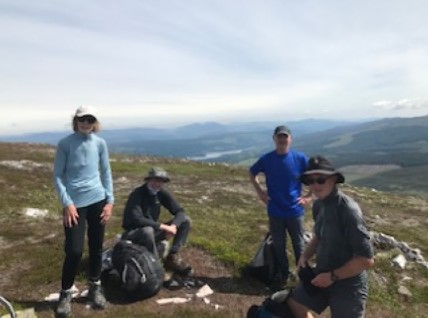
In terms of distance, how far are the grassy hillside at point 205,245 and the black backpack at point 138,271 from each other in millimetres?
321

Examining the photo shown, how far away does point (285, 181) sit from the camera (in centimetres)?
1124

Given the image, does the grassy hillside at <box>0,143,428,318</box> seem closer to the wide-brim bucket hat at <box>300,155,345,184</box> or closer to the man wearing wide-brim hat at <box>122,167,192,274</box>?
the man wearing wide-brim hat at <box>122,167,192,274</box>

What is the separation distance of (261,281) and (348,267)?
6.73 m

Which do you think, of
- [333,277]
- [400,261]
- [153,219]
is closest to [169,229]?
[153,219]

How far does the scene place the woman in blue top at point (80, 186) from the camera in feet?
30.2

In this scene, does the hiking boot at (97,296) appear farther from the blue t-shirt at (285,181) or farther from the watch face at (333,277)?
the watch face at (333,277)

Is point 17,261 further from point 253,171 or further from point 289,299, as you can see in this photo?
point 289,299

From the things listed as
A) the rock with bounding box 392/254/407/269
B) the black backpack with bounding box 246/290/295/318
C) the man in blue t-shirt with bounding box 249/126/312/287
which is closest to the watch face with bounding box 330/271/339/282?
the black backpack with bounding box 246/290/295/318

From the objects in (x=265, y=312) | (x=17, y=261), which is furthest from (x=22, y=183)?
(x=265, y=312)

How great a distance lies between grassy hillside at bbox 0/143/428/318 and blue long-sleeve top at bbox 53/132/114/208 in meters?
2.68

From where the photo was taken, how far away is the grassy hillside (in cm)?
1115

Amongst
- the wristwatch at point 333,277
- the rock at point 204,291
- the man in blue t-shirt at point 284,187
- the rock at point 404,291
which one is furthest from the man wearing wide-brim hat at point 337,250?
the rock at point 404,291

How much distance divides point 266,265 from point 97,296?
4.82m

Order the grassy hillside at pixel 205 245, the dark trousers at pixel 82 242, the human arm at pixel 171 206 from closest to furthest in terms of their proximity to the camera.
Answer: the dark trousers at pixel 82 242 < the grassy hillside at pixel 205 245 < the human arm at pixel 171 206
